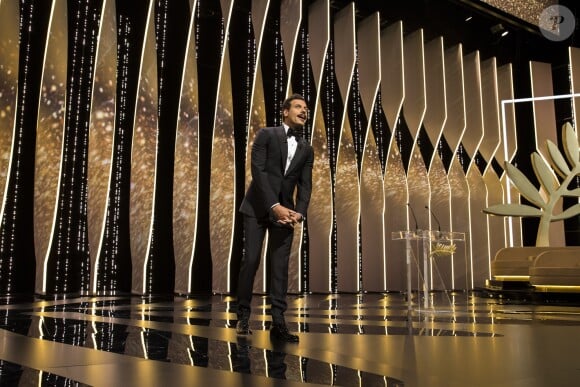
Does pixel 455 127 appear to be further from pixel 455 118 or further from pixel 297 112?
pixel 297 112

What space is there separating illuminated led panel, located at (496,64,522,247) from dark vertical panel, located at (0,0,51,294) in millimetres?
6691

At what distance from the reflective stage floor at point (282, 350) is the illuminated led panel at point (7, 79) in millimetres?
1419

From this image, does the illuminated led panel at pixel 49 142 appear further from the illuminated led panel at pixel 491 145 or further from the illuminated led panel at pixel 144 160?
the illuminated led panel at pixel 491 145

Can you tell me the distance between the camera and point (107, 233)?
466cm

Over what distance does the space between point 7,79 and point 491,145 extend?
6.88m

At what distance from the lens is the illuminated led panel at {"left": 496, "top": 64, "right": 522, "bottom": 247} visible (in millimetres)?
8273

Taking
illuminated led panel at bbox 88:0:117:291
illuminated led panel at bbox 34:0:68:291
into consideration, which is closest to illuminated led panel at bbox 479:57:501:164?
illuminated led panel at bbox 88:0:117:291

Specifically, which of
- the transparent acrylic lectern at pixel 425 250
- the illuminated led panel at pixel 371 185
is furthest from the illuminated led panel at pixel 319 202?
the transparent acrylic lectern at pixel 425 250

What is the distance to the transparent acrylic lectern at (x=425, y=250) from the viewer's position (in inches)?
133

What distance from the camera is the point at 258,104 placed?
5609mm

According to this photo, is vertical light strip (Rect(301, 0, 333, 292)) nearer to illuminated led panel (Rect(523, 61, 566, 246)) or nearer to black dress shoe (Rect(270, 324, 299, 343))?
black dress shoe (Rect(270, 324, 299, 343))

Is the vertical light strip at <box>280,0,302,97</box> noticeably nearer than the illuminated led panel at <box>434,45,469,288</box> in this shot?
Yes

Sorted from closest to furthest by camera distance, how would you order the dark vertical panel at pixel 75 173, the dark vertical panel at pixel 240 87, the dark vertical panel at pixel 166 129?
the dark vertical panel at pixel 75 173 < the dark vertical panel at pixel 166 129 < the dark vertical panel at pixel 240 87

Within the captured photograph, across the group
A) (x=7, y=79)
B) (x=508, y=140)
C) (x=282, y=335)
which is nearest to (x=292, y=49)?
(x=7, y=79)
